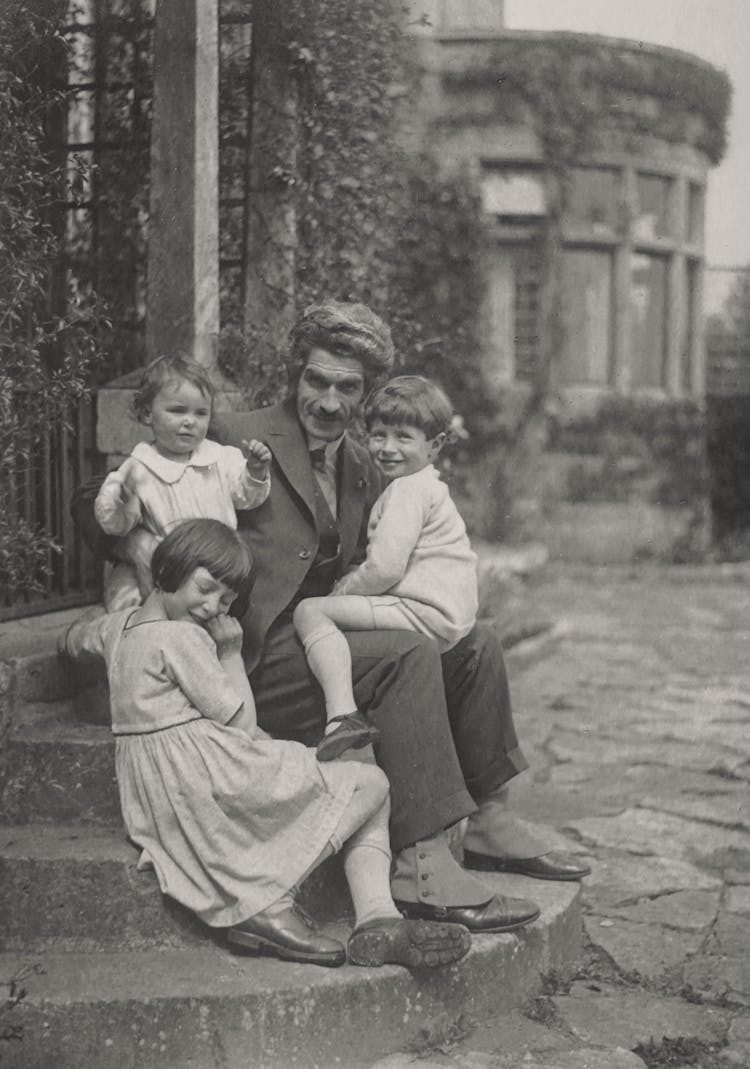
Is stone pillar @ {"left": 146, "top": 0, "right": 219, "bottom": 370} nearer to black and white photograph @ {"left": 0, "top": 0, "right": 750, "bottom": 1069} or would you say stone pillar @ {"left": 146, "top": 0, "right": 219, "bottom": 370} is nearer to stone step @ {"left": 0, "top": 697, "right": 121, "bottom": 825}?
black and white photograph @ {"left": 0, "top": 0, "right": 750, "bottom": 1069}

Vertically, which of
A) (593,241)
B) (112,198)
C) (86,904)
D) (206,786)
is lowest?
(86,904)

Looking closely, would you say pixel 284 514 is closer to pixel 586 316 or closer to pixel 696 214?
pixel 586 316

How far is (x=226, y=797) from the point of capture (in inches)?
121

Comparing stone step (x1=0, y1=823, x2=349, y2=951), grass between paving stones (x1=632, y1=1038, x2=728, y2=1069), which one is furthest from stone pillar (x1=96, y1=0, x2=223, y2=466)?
grass between paving stones (x1=632, y1=1038, x2=728, y2=1069)

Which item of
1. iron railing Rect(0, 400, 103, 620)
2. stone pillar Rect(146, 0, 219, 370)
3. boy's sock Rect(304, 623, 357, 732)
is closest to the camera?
boy's sock Rect(304, 623, 357, 732)

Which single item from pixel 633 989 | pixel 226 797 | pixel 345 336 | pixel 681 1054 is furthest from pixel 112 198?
pixel 681 1054

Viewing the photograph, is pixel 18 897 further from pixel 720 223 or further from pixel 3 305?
pixel 720 223

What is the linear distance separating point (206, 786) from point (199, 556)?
57cm

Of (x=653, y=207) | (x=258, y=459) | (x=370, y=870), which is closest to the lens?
(x=370, y=870)

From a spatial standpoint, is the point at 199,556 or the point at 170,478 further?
the point at 170,478

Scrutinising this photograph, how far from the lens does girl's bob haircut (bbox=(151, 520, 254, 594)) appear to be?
3.16 meters

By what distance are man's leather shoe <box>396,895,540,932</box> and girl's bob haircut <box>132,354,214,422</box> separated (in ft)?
4.97

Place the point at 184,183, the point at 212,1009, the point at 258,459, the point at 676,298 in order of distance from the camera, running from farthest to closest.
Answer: the point at 676,298 < the point at 184,183 < the point at 258,459 < the point at 212,1009

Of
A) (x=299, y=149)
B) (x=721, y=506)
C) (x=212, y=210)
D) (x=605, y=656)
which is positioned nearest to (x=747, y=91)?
(x=721, y=506)
